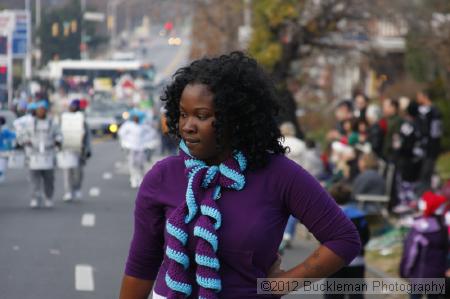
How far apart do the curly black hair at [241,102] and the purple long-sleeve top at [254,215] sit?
67mm

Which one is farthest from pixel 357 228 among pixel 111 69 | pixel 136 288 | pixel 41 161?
pixel 111 69

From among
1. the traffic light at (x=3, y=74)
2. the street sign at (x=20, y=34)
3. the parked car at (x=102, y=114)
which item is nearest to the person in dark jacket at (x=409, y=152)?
the traffic light at (x=3, y=74)

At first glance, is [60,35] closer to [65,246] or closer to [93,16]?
[93,16]

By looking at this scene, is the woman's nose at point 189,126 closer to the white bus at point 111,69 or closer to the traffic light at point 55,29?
the traffic light at point 55,29

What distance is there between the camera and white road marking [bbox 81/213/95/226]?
53.9 ft

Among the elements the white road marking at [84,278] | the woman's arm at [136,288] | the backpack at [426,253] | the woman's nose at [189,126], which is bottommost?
the white road marking at [84,278]

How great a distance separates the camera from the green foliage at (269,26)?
24823mm

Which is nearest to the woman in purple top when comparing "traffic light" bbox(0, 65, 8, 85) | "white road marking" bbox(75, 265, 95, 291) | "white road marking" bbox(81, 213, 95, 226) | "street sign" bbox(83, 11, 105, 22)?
"white road marking" bbox(75, 265, 95, 291)

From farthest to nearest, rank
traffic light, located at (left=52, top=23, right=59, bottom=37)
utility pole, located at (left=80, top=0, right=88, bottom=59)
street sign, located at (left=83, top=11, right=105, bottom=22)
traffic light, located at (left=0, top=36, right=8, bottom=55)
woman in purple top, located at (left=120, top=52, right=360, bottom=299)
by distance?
street sign, located at (left=83, top=11, right=105, bottom=22) → utility pole, located at (left=80, top=0, right=88, bottom=59) → traffic light, located at (left=52, top=23, right=59, bottom=37) → traffic light, located at (left=0, top=36, right=8, bottom=55) → woman in purple top, located at (left=120, top=52, right=360, bottom=299)

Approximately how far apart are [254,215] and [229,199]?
0.31 ft

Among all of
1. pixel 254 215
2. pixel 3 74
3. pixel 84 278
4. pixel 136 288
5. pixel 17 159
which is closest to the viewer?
pixel 254 215

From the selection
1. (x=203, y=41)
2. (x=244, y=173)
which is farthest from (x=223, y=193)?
(x=203, y=41)

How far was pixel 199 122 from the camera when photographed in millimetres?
3777

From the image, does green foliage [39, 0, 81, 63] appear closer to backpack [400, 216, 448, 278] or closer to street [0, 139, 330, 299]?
street [0, 139, 330, 299]
